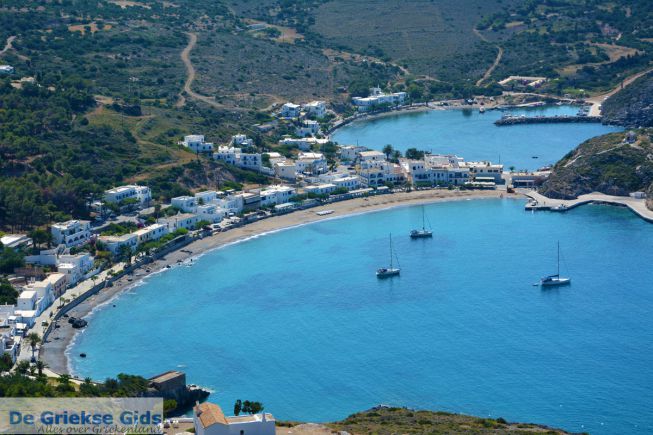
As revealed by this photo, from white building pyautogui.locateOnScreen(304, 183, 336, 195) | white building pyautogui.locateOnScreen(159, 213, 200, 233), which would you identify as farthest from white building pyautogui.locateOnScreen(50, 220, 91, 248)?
white building pyautogui.locateOnScreen(304, 183, 336, 195)

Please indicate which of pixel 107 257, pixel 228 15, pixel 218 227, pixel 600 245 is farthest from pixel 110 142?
pixel 228 15

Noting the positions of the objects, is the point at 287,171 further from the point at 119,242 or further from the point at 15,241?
the point at 15,241

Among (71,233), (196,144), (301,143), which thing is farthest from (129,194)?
(301,143)

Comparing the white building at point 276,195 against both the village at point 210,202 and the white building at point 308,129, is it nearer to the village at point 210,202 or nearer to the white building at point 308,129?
the village at point 210,202

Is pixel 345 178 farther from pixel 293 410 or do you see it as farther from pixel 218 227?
pixel 293 410

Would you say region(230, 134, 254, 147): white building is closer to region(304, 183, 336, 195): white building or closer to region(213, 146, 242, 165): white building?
region(213, 146, 242, 165): white building
